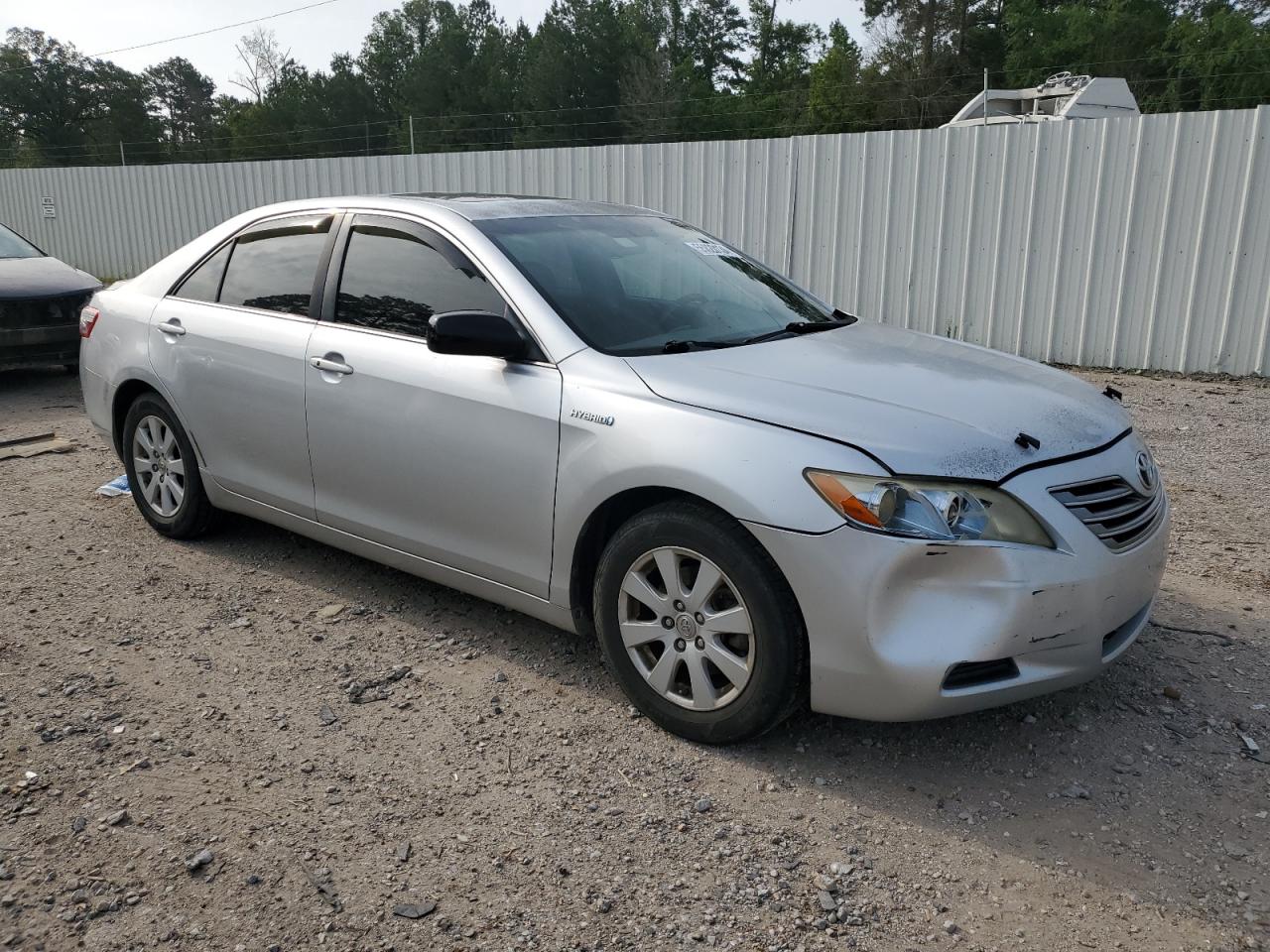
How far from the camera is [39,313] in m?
8.95

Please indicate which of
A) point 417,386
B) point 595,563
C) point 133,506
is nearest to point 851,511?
point 595,563

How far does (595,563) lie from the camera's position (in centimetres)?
354

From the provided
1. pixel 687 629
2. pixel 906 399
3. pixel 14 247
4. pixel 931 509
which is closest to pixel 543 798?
pixel 687 629

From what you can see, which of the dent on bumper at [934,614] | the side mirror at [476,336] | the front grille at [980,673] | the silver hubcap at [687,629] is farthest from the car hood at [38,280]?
the front grille at [980,673]

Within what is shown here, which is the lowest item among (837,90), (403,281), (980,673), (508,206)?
(980,673)

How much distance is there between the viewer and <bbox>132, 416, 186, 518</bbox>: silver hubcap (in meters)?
5.11

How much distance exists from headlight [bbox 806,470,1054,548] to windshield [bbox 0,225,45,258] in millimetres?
9527

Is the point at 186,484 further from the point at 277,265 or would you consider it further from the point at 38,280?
the point at 38,280

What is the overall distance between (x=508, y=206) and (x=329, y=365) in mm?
955

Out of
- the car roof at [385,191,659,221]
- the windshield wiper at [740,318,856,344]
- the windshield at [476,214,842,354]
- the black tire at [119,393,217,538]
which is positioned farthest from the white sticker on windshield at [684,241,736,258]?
the black tire at [119,393,217,538]

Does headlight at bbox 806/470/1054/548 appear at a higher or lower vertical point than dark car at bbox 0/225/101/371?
higher

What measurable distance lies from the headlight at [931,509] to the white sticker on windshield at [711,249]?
1920mm

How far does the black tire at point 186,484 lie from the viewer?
16.4 ft

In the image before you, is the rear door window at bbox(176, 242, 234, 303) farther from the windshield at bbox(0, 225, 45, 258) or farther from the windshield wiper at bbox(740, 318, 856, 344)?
the windshield at bbox(0, 225, 45, 258)
